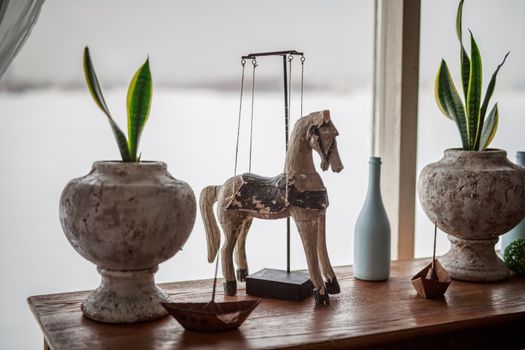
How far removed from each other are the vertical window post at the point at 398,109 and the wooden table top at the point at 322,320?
0.45 meters

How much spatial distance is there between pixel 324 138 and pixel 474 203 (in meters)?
0.52

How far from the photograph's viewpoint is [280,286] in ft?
5.26

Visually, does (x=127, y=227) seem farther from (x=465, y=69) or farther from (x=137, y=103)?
(x=465, y=69)

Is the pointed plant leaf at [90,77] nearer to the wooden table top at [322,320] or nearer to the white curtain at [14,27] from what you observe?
the white curtain at [14,27]

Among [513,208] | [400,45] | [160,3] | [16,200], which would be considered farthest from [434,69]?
[16,200]

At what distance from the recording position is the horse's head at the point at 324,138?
4.97ft

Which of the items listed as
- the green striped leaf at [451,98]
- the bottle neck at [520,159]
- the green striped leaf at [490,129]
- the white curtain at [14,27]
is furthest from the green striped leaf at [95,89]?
the bottle neck at [520,159]

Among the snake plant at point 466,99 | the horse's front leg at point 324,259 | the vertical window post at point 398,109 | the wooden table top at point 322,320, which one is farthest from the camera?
the vertical window post at point 398,109

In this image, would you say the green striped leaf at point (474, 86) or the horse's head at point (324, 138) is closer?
the horse's head at point (324, 138)

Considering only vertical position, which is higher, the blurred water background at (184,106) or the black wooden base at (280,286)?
the blurred water background at (184,106)

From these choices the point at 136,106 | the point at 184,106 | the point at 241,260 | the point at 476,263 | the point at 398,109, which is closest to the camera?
the point at 136,106

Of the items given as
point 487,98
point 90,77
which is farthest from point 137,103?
point 487,98

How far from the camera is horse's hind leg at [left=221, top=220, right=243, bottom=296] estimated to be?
5.21 feet

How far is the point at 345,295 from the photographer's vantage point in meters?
1.65
